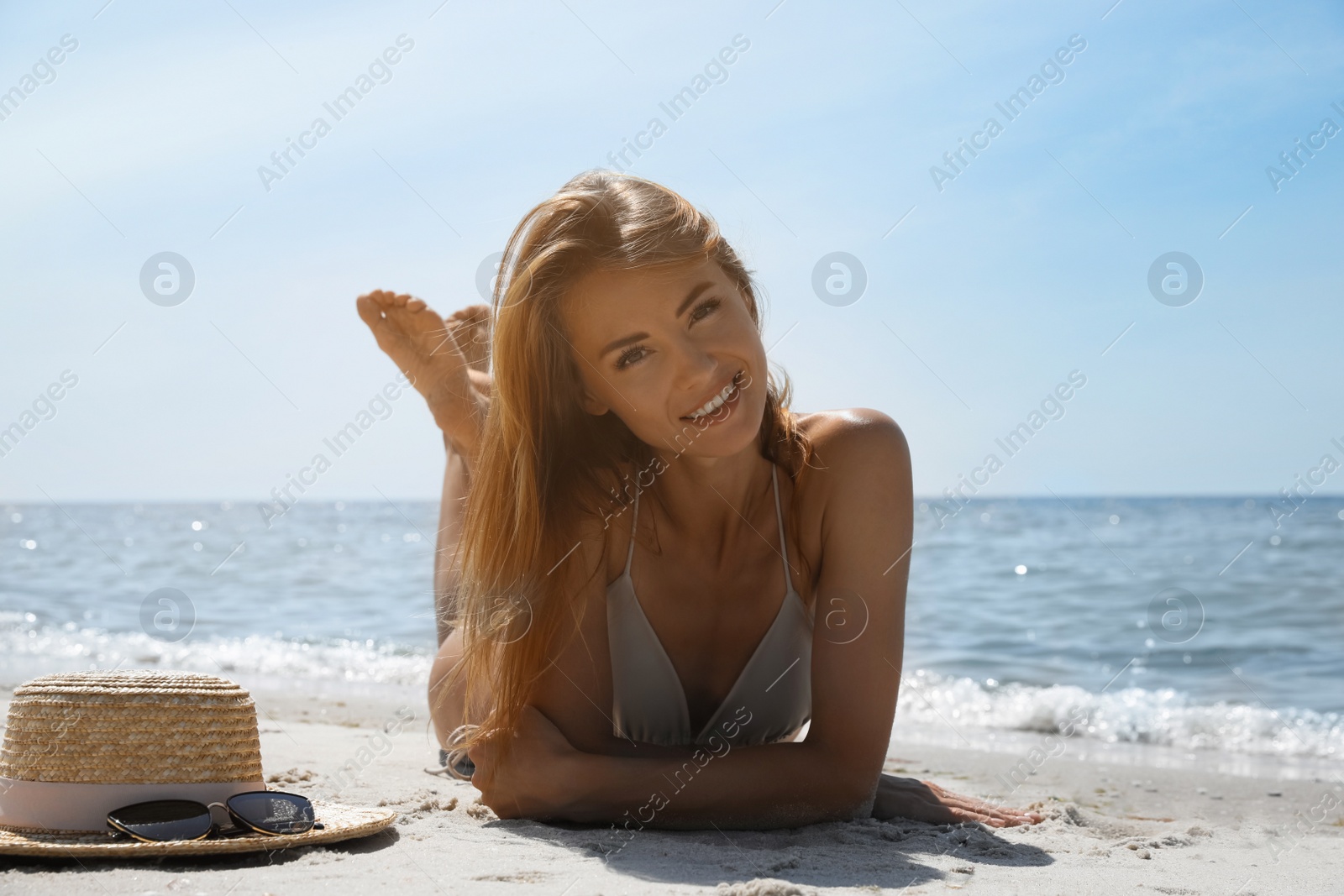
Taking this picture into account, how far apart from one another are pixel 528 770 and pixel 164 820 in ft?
3.05

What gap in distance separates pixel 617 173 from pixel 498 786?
70.0 inches

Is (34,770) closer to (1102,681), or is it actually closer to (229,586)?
(1102,681)

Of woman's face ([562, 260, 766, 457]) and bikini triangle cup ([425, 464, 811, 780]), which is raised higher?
woman's face ([562, 260, 766, 457])

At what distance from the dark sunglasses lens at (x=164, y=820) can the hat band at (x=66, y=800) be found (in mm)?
25

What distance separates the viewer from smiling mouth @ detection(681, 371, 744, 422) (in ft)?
9.39

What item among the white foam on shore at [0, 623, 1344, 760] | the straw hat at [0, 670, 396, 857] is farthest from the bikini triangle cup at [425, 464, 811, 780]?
the white foam on shore at [0, 623, 1344, 760]

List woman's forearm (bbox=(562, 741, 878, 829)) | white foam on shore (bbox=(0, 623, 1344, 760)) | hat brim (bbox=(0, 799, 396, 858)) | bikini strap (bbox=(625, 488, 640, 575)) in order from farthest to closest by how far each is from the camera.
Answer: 1. white foam on shore (bbox=(0, 623, 1344, 760))
2. bikini strap (bbox=(625, 488, 640, 575))
3. woman's forearm (bbox=(562, 741, 878, 829))
4. hat brim (bbox=(0, 799, 396, 858))

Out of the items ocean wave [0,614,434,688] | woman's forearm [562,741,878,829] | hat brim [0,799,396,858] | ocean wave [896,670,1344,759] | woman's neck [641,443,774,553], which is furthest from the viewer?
ocean wave [0,614,434,688]

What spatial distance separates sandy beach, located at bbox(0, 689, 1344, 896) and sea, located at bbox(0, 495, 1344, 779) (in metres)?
0.67

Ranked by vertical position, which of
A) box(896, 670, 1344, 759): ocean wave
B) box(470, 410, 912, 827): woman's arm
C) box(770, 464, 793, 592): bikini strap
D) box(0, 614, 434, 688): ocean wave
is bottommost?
box(0, 614, 434, 688): ocean wave

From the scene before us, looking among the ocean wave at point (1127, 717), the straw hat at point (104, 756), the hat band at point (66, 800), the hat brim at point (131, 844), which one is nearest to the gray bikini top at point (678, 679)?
the hat brim at point (131, 844)

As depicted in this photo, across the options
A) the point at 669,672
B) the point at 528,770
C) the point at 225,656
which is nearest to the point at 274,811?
the point at 528,770

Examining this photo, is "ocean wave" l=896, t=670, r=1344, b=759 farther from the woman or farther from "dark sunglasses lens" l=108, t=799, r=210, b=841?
"dark sunglasses lens" l=108, t=799, r=210, b=841

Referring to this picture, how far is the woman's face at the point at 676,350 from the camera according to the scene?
9.27ft
